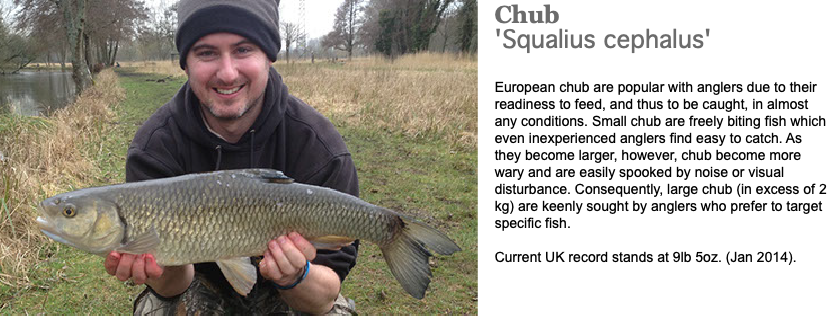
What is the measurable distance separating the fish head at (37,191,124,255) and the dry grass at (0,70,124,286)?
5.49 feet

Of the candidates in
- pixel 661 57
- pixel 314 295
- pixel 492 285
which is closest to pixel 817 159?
pixel 661 57

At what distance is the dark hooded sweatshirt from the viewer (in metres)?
1.62

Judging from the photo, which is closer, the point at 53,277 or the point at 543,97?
the point at 53,277

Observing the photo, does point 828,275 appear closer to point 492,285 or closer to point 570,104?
point 492,285

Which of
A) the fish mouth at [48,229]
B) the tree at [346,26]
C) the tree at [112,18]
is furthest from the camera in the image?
the tree at [346,26]

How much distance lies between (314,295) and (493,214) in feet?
6.53

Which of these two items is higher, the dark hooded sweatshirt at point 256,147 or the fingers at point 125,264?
the dark hooded sweatshirt at point 256,147

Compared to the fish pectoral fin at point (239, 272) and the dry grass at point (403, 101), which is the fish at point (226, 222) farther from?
the dry grass at point (403, 101)

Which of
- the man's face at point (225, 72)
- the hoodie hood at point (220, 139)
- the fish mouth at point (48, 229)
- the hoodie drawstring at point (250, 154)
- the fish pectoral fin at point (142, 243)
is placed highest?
the man's face at point (225, 72)

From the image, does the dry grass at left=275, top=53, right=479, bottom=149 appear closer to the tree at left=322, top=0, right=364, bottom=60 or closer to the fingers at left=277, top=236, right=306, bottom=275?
the fingers at left=277, top=236, right=306, bottom=275

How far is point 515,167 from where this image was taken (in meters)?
3.51

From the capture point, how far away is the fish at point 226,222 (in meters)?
1.29

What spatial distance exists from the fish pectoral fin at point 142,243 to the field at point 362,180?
1.35m

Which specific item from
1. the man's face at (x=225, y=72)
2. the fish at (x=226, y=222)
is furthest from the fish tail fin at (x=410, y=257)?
the man's face at (x=225, y=72)
